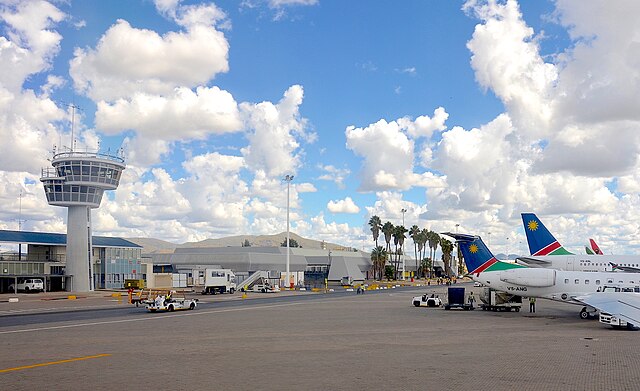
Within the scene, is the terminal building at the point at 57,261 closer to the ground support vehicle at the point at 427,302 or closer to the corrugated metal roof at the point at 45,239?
the corrugated metal roof at the point at 45,239

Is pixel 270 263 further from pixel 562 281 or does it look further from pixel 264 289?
pixel 562 281

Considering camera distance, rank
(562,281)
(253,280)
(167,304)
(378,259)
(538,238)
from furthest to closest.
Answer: (378,259) < (253,280) < (538,238) < (167,304) < (562,281)

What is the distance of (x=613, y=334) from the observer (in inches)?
1198

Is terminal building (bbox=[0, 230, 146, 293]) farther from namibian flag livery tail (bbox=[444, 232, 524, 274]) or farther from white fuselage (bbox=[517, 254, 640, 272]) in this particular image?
white fuselage (bbox=[517, 254, 640, 272])

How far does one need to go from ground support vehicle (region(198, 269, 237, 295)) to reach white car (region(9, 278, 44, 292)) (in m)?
26.0

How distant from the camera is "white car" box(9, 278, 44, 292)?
8544 centimetres

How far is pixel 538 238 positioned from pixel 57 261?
2950 inches

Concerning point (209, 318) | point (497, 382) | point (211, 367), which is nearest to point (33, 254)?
point (209, 318)

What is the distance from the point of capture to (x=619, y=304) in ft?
111

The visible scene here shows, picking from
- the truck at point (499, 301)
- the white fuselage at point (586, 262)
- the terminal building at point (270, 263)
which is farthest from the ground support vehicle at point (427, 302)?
the terminal building at point (270, 263)

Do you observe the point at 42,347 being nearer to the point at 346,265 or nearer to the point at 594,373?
the point at 594,373

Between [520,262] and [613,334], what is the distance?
29.1 metres

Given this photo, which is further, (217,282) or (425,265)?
(425,265)

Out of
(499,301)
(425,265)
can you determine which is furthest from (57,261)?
(425,265)
